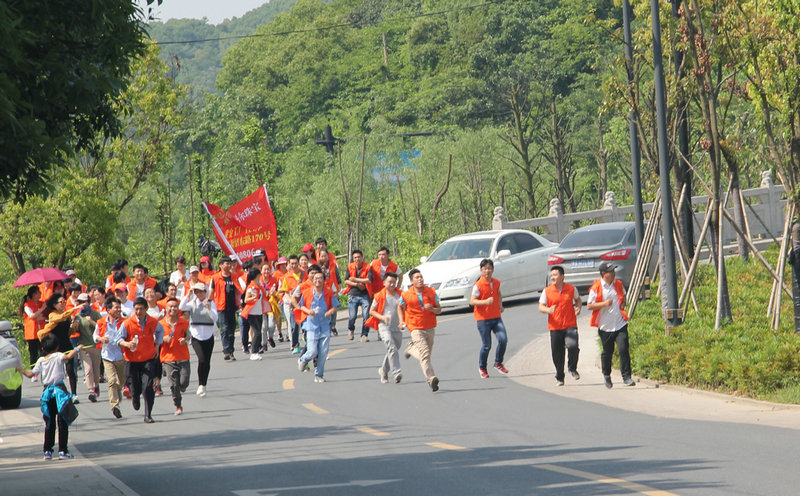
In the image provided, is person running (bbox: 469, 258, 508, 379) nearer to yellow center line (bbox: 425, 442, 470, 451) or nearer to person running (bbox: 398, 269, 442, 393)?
person running (bbox: 398, 269, 442, 393)

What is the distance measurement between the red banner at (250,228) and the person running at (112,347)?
1076cm

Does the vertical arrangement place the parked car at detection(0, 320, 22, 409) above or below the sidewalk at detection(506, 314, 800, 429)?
above

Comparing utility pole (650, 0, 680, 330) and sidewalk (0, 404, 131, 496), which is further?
utility pole (650, 0, 680, 330)

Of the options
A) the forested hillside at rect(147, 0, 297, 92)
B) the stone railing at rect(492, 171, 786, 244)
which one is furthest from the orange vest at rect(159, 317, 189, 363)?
the forested hillside at rect(147, 0, 297, 92)

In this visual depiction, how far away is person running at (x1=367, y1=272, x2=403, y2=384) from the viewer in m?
17.1

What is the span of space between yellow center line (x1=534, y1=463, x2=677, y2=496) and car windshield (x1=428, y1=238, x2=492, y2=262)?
15765 mm

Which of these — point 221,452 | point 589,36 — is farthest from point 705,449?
point 589,36

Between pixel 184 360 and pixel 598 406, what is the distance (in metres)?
5.52

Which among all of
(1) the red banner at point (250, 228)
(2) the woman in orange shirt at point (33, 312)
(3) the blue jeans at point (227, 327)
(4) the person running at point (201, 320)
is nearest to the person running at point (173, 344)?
(4) the person running at point (201, 320)

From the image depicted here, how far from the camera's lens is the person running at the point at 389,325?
56.2ft

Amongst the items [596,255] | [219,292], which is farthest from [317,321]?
[596,255]

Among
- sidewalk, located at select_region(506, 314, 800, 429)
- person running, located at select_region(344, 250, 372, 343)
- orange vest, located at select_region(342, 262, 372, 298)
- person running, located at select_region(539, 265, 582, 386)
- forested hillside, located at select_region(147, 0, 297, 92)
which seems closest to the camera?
sidewalk, located at select_region(506, 314, 800, 429)

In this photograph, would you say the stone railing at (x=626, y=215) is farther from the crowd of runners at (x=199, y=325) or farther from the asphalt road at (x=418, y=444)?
the asphalt road at (x=418, y=444)

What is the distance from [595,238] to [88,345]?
1166cm
